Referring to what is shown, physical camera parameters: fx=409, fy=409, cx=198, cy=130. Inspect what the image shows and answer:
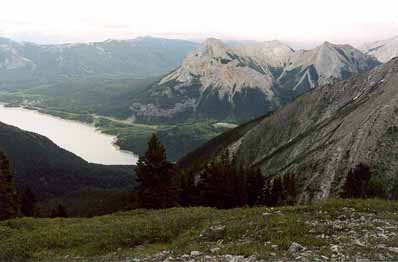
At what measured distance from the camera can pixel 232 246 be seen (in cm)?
2198

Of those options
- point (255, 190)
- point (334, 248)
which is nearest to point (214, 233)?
point (334, 248)

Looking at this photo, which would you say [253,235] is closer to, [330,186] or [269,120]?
[330,186]

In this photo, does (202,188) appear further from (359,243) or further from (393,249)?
(393,249)

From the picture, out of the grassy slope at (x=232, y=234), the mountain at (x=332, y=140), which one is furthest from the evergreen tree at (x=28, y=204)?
the grassy slope at (x=232, y=234)

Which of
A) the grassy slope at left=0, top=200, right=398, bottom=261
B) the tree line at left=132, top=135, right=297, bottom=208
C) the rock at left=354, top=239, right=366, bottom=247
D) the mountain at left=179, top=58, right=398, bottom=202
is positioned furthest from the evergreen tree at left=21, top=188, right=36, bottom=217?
the rock at left=354, top=239, right=366, bottom=247

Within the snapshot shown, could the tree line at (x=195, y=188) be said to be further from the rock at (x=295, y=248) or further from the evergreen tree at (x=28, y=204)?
the evergreen tree at (x=28, y=204)

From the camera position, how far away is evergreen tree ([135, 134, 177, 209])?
178 feet

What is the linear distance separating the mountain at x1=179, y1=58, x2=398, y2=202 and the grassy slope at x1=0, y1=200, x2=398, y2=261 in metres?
49.2

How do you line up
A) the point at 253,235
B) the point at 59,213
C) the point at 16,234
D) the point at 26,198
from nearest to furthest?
the point at 253,235 < the point at 16,234 < the point at 59,213 < the point at 26,198

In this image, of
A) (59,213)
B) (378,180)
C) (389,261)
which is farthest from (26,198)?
(389,261)

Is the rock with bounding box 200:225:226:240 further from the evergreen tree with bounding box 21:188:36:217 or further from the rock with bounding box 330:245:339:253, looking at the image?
the evergreen tree with bounding box 21:188:36:217

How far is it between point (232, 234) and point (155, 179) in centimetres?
3080

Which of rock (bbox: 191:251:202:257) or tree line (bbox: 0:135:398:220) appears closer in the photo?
rock (bbox: 191:251:202:257)

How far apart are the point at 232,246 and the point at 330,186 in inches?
2368
